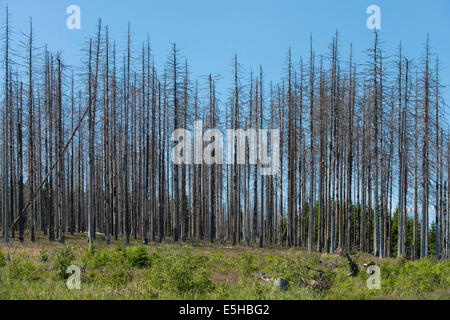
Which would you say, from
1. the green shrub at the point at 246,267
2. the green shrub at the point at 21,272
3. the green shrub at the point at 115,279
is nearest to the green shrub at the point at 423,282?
the green shrub at the point at 246,267

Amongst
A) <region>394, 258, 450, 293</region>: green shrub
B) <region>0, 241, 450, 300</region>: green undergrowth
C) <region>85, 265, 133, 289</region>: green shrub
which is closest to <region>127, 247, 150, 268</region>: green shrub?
<region>0, 241, 450, 300</region>: green undergrowth

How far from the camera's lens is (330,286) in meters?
10.0

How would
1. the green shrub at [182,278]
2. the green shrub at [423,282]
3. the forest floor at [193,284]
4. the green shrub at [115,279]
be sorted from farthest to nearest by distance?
1. the green shrub at [423,282]
2. the green shrub at [115,279]
3. the green shrub at [182,278]
4. the forest floor at [193,284]

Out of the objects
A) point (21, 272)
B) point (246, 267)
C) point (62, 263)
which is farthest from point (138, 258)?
point (21, 272)

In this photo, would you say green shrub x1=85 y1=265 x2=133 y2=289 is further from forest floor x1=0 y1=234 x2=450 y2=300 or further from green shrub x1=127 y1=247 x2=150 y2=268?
green shrub x1=127 y1=247 x2=150 y2=268

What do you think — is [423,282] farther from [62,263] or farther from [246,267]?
[62,263]

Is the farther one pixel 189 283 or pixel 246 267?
pixel 246 267

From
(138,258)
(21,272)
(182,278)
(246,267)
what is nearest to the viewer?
(182,278)

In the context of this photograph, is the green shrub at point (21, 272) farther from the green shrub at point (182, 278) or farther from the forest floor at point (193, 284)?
the green shrub at point (182, 278)

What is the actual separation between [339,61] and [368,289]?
55.9 feet

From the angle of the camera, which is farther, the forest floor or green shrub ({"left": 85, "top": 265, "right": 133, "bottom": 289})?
green shrub ({"left": 85, "top": 265, "right": 133, "bottom": 289})

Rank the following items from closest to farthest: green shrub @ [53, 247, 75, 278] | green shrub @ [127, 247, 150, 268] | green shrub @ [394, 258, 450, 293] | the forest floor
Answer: the forest floor
green shrub @ [394, 258, 450, 293]
green shrub @ [53, 247, 75, 278]
green shrub @ [127, 247, 150, 268]
